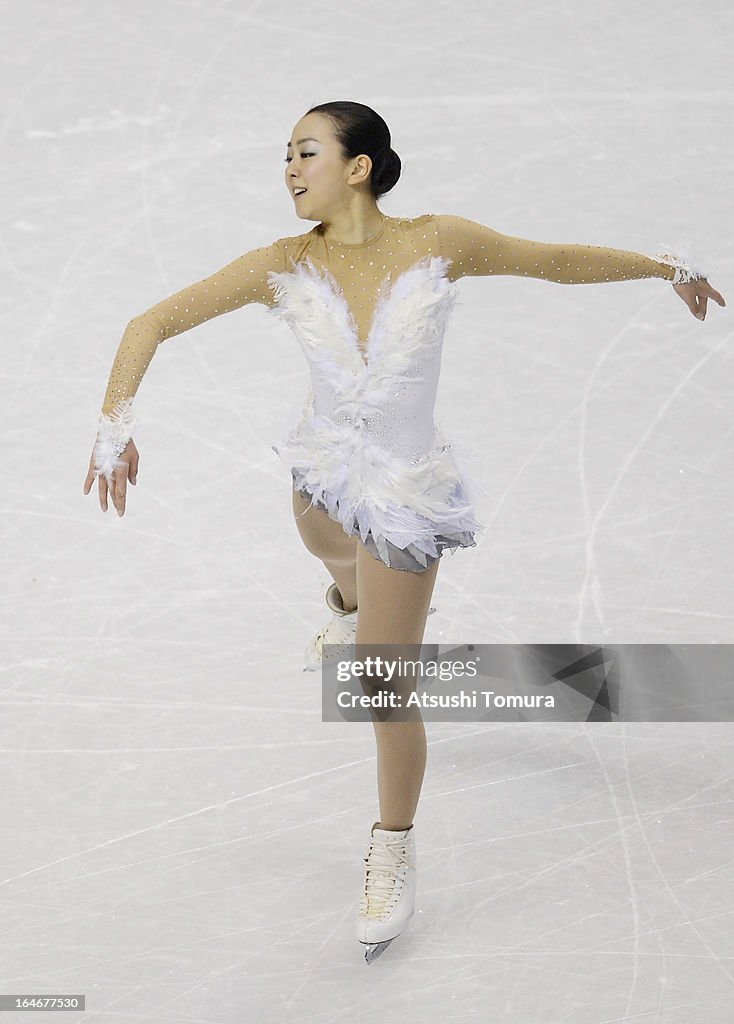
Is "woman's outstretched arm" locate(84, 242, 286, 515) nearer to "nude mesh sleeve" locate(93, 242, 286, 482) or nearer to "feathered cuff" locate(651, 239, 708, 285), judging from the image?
"nude mesh sleeve" locate(93, 242, 286, 482)

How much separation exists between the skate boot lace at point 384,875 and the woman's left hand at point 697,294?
1254mm

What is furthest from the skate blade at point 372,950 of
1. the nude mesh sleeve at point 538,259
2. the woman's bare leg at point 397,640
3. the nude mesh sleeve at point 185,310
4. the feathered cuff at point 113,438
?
the nude mesh sleeve at point 538,259

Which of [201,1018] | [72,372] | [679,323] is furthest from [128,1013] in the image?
[679,323]

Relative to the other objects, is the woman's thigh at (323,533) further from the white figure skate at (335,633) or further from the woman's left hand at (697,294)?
the woman's left hand at (697,294)

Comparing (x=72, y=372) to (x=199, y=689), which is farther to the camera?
(x=72, y=372)

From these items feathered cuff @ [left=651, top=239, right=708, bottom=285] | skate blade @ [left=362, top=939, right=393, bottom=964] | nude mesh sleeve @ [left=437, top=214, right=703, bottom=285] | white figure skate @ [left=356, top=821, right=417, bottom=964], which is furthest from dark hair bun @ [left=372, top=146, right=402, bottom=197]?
skate blade @ [left=362, top=939, right=393, bottom=964]

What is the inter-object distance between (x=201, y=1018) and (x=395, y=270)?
143 centimetres

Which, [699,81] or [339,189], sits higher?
[699,81]

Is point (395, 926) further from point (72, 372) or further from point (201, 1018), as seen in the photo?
point (72, 372)

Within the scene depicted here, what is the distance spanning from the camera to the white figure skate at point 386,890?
2902 millimetres

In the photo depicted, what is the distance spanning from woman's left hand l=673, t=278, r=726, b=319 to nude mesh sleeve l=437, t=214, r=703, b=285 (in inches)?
Answer: 0.7

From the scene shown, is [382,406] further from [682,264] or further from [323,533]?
[682,264]

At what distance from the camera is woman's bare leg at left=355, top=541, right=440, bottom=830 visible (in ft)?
9.57

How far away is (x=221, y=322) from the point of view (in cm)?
546
